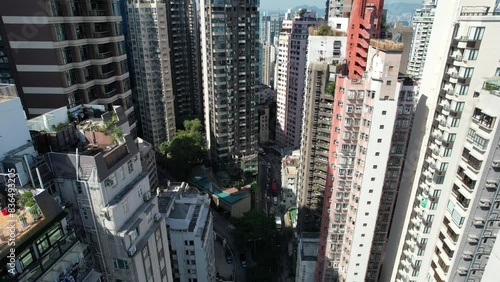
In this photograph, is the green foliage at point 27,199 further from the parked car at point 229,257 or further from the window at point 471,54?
the parked car at point 229,257

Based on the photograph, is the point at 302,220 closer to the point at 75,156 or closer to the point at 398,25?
the point at 398,25

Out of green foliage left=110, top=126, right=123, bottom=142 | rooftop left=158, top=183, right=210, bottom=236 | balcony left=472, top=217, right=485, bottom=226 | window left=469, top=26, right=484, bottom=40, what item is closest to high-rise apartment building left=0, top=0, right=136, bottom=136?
green foliage left=110, top=126, right=123, bottom=142

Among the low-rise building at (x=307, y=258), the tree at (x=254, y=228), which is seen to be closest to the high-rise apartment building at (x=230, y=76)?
the tree at (x=254, y=228)

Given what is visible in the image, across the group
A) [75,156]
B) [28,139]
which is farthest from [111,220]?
[28,139]

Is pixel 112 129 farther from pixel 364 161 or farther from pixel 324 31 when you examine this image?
pixel 324 31

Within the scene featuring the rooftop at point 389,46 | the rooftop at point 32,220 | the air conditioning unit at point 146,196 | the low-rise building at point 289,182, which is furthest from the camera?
the low-rise building at point 289,182

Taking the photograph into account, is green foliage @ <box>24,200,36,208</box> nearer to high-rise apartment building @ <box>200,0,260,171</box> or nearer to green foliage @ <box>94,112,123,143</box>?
green foliage @ <box>94,112,123,143</box>
